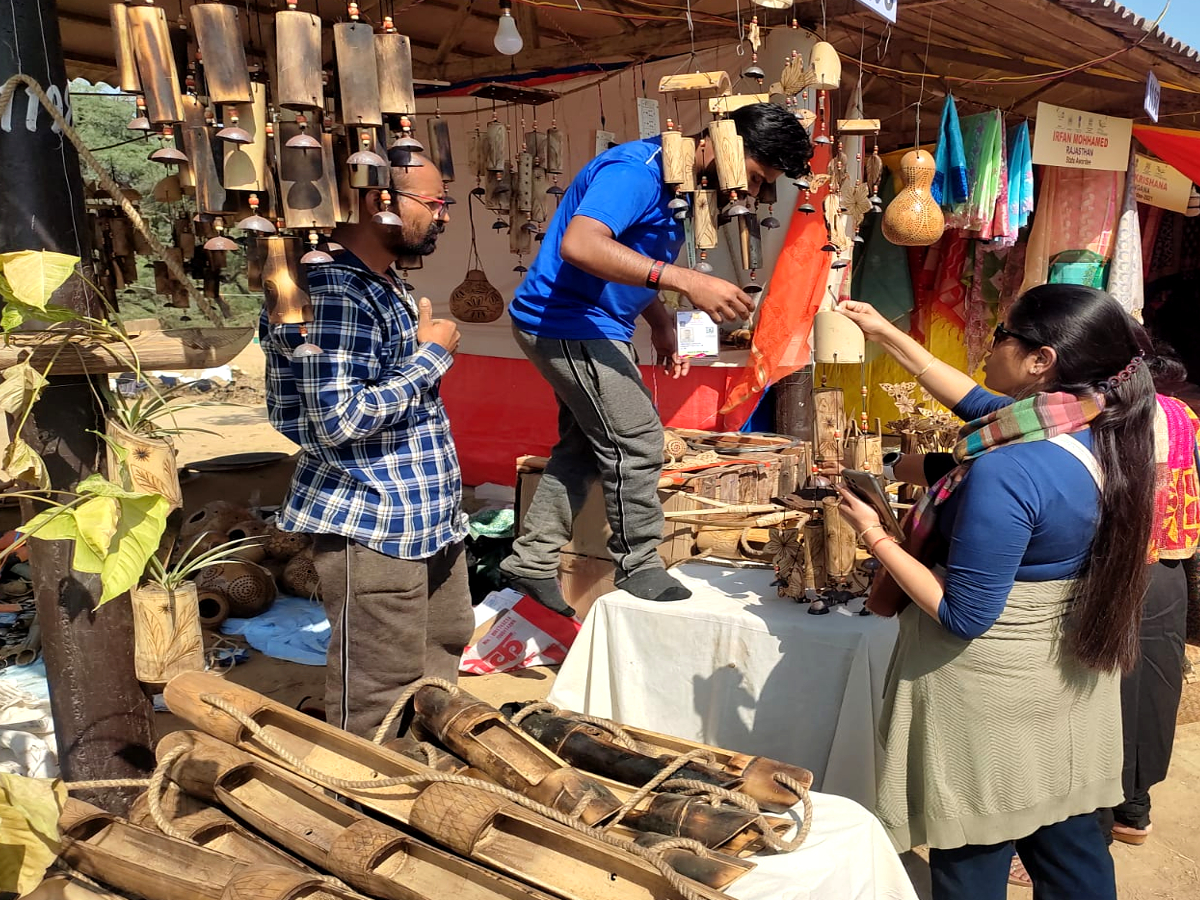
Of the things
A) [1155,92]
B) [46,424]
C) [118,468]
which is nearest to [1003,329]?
[118,468]

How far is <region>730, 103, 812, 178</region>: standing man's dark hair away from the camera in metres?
2.54

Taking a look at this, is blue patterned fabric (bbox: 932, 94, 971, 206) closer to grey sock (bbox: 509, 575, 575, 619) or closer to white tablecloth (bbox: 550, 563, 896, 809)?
white tablecloth (bbox: 550, 563, 896, 809)

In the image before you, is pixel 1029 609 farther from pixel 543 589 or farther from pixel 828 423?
pixel 543 589

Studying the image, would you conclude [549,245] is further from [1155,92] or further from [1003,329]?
[1155,92]

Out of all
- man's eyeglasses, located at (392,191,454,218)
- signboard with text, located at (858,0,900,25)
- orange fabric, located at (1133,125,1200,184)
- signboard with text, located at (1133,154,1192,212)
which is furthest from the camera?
signboard with text, located at (1133,154,1192,212)

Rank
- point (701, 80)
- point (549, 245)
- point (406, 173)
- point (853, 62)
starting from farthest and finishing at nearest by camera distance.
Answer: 1. point (853, 62)
2. point (549, 245)
3. point (701, 80)
4. point (406, 173)

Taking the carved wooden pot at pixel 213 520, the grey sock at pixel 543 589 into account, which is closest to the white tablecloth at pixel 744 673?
the grey sock at pixel 543 589

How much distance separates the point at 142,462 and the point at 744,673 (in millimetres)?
1735

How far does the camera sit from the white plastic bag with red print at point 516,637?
4.00 metres

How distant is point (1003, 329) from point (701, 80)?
1284 millimetres

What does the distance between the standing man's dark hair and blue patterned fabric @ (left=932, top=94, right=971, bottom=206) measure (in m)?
2.80

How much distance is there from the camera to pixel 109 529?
153cm

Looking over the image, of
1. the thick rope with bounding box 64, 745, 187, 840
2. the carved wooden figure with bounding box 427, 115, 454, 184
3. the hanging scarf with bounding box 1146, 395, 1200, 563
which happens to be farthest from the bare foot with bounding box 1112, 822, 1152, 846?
the carved wooden figure with bounding box 427, 115, 454, 184

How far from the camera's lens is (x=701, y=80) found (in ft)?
8.58
